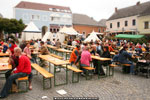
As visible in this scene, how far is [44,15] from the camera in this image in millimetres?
40125

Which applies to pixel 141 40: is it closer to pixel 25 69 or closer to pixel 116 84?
pixel 116 84

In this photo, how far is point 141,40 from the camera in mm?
22594

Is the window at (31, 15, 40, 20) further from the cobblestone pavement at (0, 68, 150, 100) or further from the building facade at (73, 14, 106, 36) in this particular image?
the cobblestone pavement at (0, 68, 150, 100)

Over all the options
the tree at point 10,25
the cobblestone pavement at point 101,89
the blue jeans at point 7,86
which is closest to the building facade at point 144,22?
the cobblestone pavement at point 101,89

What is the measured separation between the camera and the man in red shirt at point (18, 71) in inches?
188

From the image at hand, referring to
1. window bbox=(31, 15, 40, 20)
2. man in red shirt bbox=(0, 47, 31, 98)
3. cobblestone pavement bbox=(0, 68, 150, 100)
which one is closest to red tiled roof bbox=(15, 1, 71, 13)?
window bbox=(31, 15, 40, 20)

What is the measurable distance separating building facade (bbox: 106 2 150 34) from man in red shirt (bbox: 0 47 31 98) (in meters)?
27.8

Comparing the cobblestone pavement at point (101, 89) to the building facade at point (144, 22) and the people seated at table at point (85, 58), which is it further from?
the building facade at point (144, 22)

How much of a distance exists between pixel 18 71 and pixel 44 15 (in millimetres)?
37180

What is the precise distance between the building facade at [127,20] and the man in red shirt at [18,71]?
27.8m

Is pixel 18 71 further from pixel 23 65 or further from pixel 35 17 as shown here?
pixel 35 17

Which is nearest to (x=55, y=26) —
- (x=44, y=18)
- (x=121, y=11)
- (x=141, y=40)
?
(x=44, y=18)

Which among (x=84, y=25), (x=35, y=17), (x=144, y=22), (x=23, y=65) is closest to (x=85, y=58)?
(x=23, y=65)

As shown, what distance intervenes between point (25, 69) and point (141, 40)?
70.5 ft
